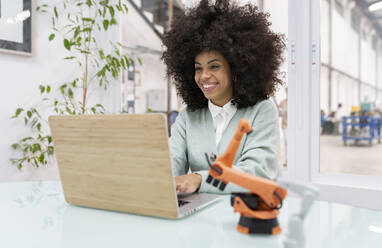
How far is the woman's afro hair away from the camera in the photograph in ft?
4.12

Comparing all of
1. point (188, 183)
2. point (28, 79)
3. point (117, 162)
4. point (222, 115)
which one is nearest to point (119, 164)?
point (117, 162)

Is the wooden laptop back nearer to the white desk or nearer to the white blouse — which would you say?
the white desk

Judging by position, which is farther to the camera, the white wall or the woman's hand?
the white wall

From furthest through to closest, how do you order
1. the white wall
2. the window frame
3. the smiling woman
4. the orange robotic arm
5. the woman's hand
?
1. the white wall
2. the window frame
3. the smiling woman
4. the woman's hand
5. the orange robotic arm

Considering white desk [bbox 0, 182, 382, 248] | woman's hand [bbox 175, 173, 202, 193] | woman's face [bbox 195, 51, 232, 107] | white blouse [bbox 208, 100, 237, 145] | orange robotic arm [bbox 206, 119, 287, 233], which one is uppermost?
woman's face [bbox 195, 51, 232, 107]

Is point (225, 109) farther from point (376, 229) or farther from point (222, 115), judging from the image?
point (376, 229)

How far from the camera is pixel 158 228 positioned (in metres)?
0.67

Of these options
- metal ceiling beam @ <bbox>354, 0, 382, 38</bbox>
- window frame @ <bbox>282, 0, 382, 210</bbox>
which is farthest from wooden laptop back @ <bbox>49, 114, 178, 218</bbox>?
metal ceiling beam @ <bbox>354, 0, 382, 38</bbox>

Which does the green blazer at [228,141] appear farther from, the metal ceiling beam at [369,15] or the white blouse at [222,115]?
the metal ceiling beam at [369,15]

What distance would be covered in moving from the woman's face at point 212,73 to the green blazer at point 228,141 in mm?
115

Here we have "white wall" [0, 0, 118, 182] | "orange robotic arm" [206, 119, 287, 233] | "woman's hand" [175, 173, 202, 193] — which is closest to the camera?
"orange robotic arm" [206, 119, 287, 233]

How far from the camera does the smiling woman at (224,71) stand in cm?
125

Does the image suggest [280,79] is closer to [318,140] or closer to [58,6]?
[318,140]

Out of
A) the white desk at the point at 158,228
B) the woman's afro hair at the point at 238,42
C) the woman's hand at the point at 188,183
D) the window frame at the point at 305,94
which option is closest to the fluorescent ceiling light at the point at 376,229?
the white desk at the point at 158,228
